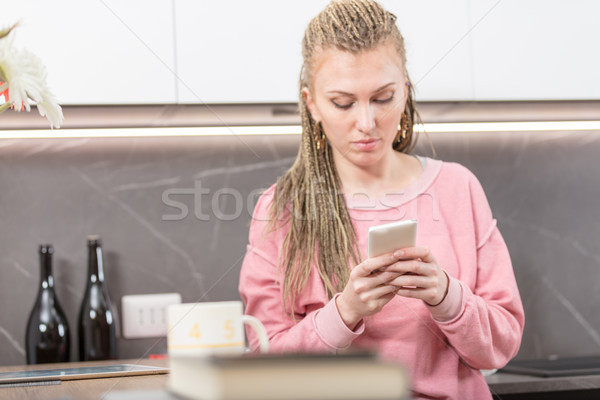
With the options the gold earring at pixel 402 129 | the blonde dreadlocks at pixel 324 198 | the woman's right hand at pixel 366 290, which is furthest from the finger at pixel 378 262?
the gold earring at pixel 402 129

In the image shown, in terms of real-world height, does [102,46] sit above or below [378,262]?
above

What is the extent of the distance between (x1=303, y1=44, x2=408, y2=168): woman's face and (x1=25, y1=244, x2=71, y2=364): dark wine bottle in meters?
0.77

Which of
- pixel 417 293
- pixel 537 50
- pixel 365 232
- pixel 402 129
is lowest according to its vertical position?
pixel 417 293

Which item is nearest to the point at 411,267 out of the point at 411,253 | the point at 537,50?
the point at 411,253

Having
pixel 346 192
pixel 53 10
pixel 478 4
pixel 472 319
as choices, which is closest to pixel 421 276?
pixel 472 319

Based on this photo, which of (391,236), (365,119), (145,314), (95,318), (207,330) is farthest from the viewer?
(145,314)

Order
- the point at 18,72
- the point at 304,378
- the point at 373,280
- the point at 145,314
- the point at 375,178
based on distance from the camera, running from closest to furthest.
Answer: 1. the point at 304,378
2. the point at 18,72
3. the point at 373,280
4. the point at 375,178
5. the point at 145,314

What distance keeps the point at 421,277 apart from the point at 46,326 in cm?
94

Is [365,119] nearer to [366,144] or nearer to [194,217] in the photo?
[366,144]

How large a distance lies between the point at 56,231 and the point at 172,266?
30 cm

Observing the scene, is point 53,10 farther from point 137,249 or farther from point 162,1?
point 137,249

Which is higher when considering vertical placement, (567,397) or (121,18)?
(121,18)

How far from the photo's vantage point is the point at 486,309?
113cm

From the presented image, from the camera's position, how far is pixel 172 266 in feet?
5.74
